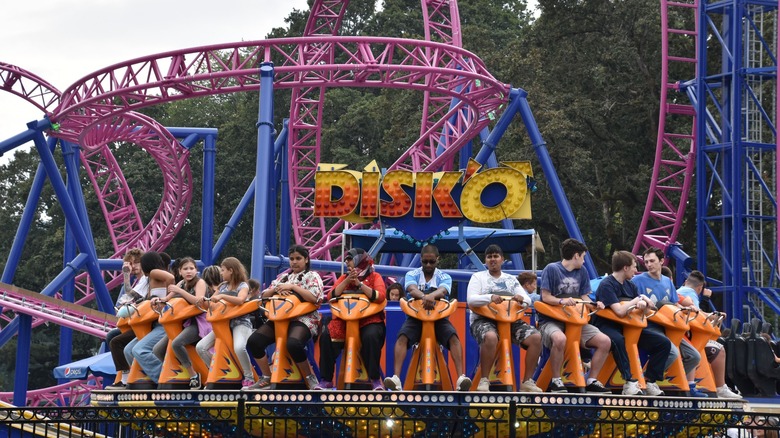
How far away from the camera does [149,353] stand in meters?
8.87

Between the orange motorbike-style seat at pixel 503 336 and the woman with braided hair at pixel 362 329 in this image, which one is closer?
the orange motorbike-style seat at pixel 503 336

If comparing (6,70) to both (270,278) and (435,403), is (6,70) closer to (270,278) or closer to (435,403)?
(270,278)

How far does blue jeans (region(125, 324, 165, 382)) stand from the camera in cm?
882

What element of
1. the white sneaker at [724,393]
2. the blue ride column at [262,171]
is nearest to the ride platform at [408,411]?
the white sneaker at [724,393]

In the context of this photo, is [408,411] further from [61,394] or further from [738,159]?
[61,394]

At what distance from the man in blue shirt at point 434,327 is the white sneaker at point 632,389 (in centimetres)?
112

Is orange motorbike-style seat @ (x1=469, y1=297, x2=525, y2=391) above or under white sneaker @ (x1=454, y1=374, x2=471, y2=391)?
above

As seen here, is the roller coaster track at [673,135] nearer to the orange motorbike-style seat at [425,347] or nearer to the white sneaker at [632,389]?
the white sneaker at [632,389]

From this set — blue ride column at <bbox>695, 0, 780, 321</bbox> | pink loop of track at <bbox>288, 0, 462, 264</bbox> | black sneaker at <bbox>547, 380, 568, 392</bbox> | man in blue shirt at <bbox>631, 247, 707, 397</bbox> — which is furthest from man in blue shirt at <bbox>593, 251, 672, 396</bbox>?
pink loop of track at <bbox>288, 0, 462, 264</bbox>

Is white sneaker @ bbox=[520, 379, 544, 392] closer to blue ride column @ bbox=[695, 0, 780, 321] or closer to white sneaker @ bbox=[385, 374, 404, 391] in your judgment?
white sneaker @ bbox=[385, 374, 404, 391]

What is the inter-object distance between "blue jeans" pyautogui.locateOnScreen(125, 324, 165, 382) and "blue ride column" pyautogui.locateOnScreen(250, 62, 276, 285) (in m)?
6.16

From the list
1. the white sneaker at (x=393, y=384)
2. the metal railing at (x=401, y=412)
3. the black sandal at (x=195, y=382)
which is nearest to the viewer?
the metal railing at (x=401, y=412)

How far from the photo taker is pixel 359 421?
8281 mm

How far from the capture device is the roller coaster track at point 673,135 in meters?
21.9
